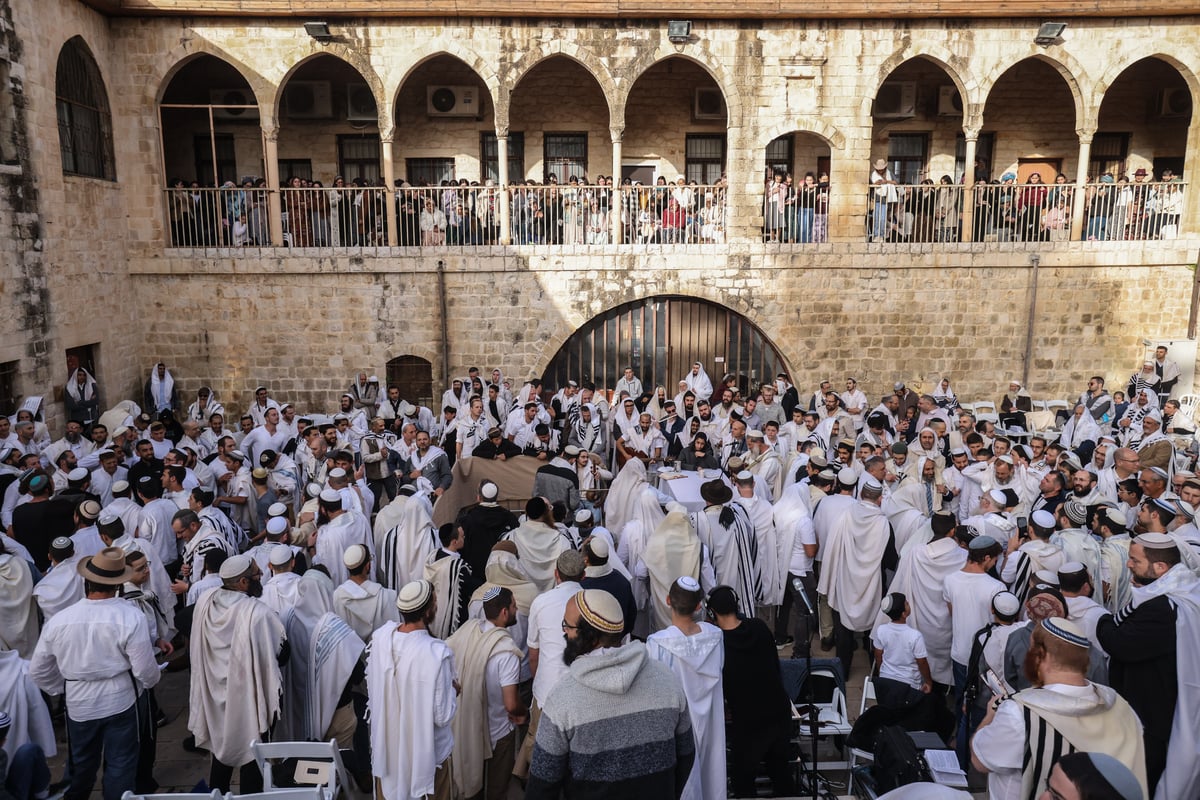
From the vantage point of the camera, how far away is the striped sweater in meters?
3.02

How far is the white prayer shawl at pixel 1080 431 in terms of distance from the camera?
1032 centimetres

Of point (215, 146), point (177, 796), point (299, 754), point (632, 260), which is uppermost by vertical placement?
point (215, 146)

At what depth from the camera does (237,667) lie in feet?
15.1

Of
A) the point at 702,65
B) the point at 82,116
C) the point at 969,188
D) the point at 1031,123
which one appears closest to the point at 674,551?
the point at 702,65

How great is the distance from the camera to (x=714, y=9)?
13727 millimetres

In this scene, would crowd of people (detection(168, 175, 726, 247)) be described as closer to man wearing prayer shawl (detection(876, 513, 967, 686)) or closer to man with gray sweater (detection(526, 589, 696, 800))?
man wearing prayer shawl (detection(876, 513, 967, 686))

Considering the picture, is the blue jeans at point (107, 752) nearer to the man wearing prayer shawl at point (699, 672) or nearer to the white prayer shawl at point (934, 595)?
the man wearing prayer shawl at point (699, 672)

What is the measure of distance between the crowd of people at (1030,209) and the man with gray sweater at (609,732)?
43.7 feet

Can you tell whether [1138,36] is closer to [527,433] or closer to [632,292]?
[632,292]

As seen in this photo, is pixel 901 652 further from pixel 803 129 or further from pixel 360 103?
pixel 360 103

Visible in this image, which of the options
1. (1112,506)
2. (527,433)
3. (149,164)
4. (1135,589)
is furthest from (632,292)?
(1135,589)

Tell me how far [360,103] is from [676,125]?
6056 millimetres

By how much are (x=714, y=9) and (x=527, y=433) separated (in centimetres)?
789

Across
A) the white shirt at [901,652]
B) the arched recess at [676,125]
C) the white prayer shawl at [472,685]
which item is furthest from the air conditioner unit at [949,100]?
the white prayer shawl at [472,685]
